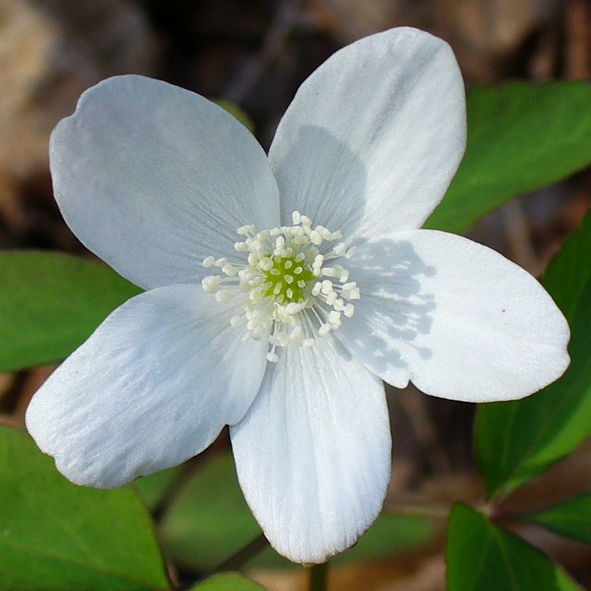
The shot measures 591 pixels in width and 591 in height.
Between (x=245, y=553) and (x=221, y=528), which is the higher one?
(x=245, y=553)

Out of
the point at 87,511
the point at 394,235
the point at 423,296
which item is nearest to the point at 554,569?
the point at 423,296

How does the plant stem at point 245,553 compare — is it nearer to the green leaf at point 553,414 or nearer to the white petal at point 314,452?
the white petal at point 314,452

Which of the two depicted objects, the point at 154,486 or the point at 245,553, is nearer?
the point at 245,553

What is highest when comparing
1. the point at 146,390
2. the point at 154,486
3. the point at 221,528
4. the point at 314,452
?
the point at 146,390

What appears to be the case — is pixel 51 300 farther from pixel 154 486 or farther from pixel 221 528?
pixel 221 528

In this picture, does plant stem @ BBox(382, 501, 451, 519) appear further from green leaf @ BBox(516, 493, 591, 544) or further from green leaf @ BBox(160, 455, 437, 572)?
green leaf @ BBox(160, 455, 437, 572)

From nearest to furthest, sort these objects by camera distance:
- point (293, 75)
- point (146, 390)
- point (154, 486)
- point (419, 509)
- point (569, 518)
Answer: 1. point (146, 390)
2. point (569, 518)
3. point (419, 509)
4. point (154, 486)
5. point (293, 75)

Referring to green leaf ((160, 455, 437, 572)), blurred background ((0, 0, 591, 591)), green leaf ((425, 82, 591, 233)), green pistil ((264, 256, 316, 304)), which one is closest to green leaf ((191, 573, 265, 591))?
green pistil ((264, 256, 316, 304))

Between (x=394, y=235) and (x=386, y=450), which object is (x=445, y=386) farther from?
(x=394, y=235)

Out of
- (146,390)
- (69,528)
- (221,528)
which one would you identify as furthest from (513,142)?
(221,528)
